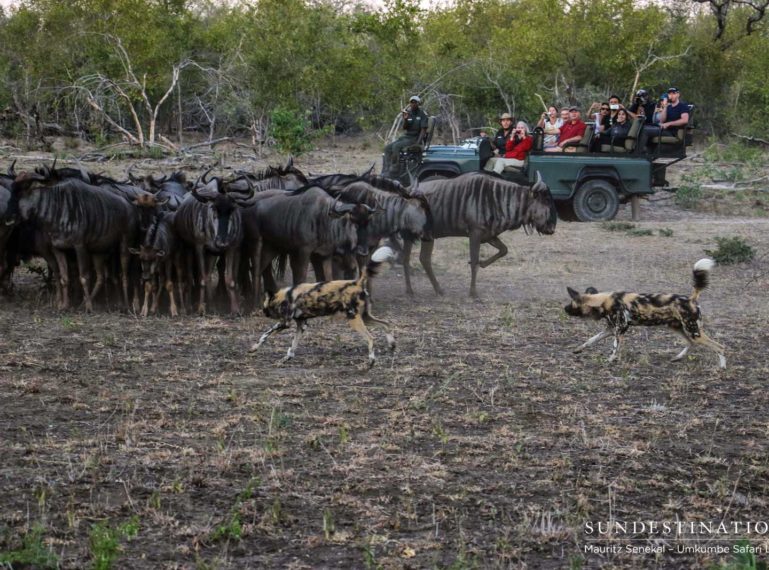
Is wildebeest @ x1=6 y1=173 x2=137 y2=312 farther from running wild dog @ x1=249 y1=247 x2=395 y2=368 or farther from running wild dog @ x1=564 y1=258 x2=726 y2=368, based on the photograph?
running wild dog @ x1=564 y1=258 x2=726 y2=368

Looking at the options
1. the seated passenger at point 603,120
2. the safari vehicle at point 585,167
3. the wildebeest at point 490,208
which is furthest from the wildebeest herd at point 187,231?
the seated passenger at point 603,120

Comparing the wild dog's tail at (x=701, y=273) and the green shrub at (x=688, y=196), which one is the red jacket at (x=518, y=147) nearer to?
the green shrub at (x=688, y=196)

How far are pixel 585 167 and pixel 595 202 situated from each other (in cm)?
94

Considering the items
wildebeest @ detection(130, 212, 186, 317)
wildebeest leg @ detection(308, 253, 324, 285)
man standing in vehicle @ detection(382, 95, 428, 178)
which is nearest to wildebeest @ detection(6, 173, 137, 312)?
wildebeest @ detection(130, 212, 186, 317)

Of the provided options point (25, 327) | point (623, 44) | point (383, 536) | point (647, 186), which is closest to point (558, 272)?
point (647, 186)

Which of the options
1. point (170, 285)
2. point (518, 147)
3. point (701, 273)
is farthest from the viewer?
point (518, 147)

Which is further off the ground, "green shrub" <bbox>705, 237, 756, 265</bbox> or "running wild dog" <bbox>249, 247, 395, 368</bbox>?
"running wild dog" <bbox>249, 247, 395, 368</bbox>

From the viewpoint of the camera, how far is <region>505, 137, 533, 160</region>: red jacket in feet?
60.1

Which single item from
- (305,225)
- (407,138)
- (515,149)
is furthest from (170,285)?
(515,149)

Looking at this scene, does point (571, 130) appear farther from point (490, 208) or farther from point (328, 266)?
point (328, 266)

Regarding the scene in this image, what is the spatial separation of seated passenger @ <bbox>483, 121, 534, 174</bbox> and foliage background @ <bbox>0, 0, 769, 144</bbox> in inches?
444

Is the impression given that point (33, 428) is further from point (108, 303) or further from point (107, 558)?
point (108, 303)

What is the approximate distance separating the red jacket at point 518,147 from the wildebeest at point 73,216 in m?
8.32

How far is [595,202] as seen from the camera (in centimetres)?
2023
